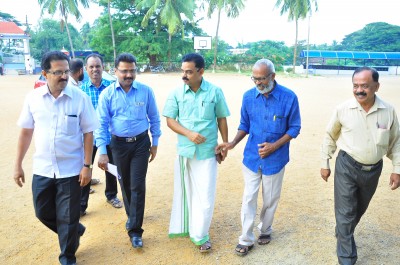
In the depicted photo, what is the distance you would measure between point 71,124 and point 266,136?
1686 millimetres

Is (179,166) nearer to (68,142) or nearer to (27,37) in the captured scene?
(68,142)

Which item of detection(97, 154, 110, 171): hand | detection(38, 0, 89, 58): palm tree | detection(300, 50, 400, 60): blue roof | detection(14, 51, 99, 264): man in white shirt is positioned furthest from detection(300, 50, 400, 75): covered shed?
detection(14, 51, 99, 264): man in white shirt

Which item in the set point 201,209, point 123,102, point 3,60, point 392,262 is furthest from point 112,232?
point 3,60

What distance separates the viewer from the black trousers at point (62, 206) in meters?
2.88

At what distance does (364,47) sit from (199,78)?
6004cm

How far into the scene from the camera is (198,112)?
10.5 feet

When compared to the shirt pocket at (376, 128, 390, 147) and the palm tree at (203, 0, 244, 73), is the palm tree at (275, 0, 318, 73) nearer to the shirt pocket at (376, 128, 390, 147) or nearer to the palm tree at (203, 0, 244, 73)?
the palm tree at (203, 0, 244, 73)

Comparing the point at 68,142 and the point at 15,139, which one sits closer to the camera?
the point at 68,142

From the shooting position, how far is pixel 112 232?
12.1ft

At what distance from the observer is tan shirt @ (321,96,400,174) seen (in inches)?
112

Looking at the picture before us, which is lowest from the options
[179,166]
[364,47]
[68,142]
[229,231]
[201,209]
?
[229,231]

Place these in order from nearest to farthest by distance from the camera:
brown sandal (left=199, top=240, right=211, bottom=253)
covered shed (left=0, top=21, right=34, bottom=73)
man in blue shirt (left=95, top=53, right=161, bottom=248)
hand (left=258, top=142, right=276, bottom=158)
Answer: hand (left=258, top=142, right=276, bottom=158) → brown sandal (left=199, top=240, right=211, bottom=253) → man in blue shirt (left=95, top=53, right=161, bottom=248) → covered shed (left=0, top=21, right=34, bottom=73)

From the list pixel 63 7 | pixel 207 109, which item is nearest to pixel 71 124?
pixel 207 109

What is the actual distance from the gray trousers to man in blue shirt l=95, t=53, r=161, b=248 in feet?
6.03
